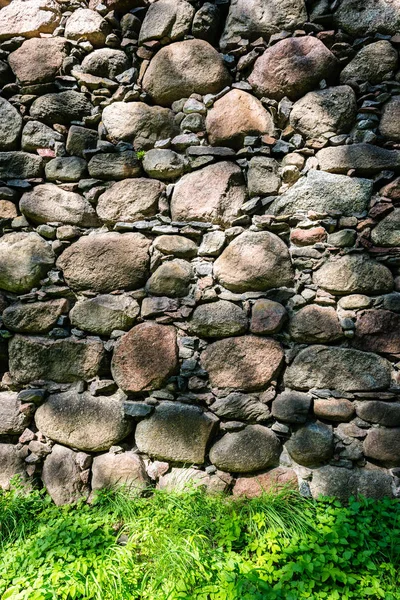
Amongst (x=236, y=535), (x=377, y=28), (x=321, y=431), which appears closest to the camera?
(x=236, y=535)

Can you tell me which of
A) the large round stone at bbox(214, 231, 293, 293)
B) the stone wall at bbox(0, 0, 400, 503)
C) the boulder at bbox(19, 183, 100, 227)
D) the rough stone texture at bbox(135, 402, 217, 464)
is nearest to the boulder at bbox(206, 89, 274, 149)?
the stone wall at bbox(0, 0, 400, 503)

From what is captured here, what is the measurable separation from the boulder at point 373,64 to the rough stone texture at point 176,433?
2017mm

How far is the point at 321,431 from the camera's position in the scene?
72.3 inches

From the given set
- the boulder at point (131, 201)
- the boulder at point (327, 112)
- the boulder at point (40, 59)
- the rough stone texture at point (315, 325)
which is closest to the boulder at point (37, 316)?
the boulder at point (131, 201)

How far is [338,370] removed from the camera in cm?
187

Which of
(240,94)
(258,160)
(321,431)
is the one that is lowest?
(321,431)

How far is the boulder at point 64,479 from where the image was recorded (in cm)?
195

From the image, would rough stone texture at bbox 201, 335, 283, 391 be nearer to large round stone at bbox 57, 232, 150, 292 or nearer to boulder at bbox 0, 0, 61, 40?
large round stone at bbox 57, 232, 150, 292

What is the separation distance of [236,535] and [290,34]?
2.61m

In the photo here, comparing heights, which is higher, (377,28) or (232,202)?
(377,28)

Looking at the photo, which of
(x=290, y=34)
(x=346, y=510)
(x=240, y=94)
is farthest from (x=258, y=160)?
(x=346, y=510)

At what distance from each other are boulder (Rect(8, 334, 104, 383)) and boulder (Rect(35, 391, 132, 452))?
0.13 meters

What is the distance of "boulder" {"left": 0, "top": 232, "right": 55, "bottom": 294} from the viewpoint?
6.89ft

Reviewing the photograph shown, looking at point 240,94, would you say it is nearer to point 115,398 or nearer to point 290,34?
point 290,34
